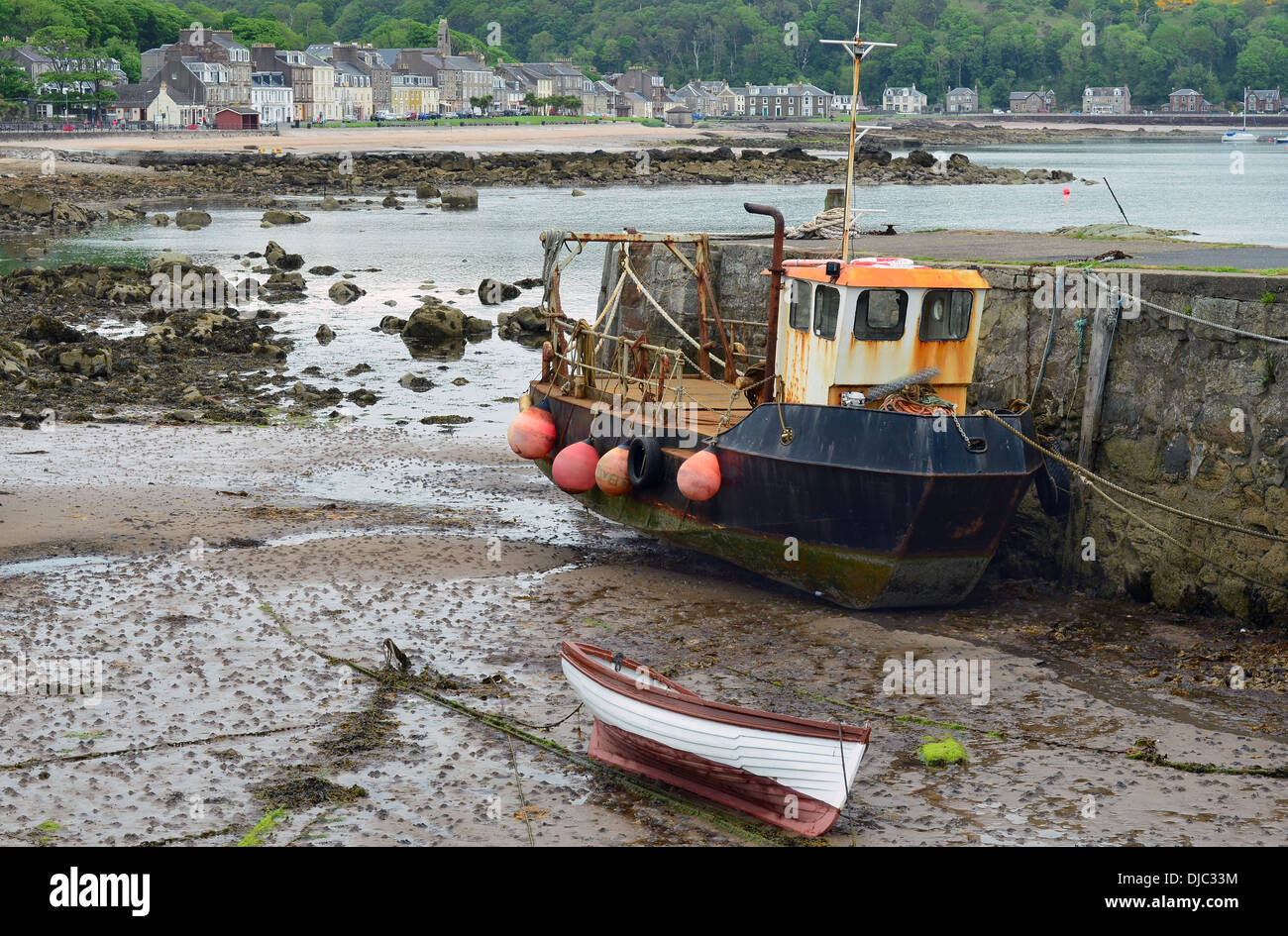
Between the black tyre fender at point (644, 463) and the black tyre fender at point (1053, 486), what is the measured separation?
3559 millimetres

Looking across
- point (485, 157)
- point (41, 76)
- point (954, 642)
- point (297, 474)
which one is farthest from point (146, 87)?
point (954, 642)

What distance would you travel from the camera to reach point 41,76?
337 ft

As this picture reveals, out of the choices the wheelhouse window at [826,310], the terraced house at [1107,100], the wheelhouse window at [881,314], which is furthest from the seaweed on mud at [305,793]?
the terraced house at [1107,100]

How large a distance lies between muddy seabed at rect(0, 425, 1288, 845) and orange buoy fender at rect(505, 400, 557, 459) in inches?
34.0

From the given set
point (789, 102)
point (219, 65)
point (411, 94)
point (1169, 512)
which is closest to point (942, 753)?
point (1169, 512)

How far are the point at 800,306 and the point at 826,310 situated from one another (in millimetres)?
518

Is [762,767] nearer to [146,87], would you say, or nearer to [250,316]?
[250,316]

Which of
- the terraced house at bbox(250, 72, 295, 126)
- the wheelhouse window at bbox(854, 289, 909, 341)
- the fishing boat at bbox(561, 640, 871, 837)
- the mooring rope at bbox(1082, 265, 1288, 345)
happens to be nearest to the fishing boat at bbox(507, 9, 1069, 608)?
the wheelhouse window at bbox(854, 289, 909, 341)

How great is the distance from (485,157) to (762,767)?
86.0 metres

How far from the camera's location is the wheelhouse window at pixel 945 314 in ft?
41.0

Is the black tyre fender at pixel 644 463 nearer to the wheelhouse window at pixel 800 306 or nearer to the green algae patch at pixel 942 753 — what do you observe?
the wheelhouse window at pixel 800 306

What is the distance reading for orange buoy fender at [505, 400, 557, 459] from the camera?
15656mm

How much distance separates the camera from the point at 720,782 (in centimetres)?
869

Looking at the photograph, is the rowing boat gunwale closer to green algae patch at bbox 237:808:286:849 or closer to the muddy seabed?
the muddy seabed
